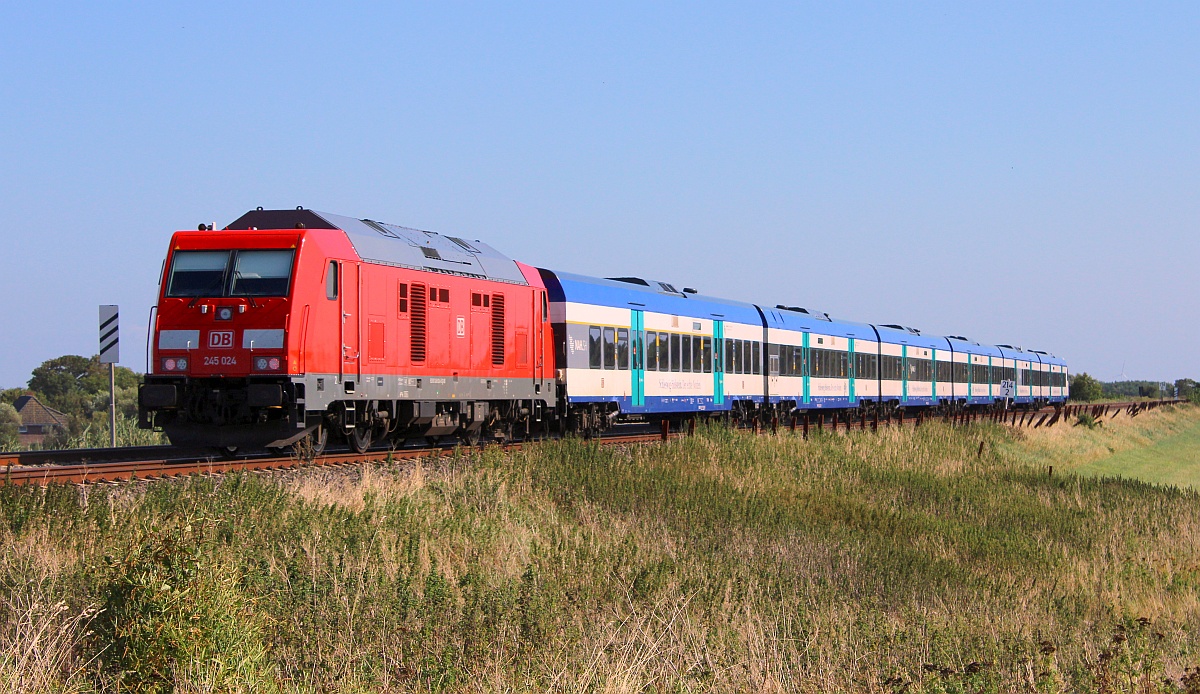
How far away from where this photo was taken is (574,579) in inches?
455

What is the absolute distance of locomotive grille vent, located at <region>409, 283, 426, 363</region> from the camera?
1985 centimetres

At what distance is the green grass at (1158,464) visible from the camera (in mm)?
40350

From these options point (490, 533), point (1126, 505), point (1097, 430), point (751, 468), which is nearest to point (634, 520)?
point (490, 533)

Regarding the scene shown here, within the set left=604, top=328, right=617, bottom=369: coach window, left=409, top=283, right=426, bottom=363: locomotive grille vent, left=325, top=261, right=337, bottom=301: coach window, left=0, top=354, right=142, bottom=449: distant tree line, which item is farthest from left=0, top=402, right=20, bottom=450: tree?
left=325, top=261, right=337, bottom=301: coach window

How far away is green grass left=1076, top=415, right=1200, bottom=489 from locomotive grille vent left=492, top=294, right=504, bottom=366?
20.9 m

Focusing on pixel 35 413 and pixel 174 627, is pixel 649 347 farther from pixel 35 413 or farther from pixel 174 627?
pixel 35 413

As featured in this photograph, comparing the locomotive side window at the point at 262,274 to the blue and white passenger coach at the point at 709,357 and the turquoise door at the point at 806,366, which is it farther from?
the turquoise door at the point at 806,366

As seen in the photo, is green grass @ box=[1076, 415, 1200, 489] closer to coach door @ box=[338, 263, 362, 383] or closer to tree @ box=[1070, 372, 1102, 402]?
coach door @ box=[338, 263, 362, 383]

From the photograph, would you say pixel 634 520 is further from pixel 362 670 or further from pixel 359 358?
pixel 362 670

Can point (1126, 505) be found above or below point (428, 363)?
below

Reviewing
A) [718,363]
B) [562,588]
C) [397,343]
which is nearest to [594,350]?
→ [718,363]

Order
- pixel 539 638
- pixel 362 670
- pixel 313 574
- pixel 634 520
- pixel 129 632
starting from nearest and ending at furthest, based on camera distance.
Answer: pixel 129 632 < pixel 362 670 < pixel 539 638 < pixel 313 574 < pixel 634 520

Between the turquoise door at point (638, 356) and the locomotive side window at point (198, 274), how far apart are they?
11754mm

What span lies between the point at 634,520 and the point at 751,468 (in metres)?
6.87
